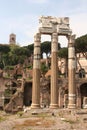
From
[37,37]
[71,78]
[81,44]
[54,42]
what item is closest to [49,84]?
[81,44]

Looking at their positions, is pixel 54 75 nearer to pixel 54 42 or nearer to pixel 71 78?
pixel 71 78

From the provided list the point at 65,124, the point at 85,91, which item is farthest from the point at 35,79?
the point at 85,91

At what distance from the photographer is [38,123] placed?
752 inches

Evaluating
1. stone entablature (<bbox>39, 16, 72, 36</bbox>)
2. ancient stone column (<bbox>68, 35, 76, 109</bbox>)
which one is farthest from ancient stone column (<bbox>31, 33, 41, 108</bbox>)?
ancient stone column (<bbox>68, 35, 76, 109</bbox>)

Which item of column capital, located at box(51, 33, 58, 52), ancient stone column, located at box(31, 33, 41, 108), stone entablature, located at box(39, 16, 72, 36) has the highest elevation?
stone entablature, located at box(39, 16, 72, 36)

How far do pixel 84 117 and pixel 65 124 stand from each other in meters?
2.87

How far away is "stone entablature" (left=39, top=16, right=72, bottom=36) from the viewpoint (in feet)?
90.7

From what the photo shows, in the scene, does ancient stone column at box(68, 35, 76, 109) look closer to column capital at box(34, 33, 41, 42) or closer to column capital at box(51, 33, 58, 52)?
column capital at box(51, 33, 58, 52)

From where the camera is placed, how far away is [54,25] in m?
28.1

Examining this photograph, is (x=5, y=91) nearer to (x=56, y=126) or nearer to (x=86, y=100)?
(x=86, y=100)

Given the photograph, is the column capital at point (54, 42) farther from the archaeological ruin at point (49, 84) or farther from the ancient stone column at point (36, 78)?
the ancient stone column at point (36, 78)

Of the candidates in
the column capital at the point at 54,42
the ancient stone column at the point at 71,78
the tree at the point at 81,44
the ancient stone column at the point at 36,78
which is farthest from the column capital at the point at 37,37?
the tree at the point at 81,44

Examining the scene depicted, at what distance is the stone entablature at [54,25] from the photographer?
2765cm

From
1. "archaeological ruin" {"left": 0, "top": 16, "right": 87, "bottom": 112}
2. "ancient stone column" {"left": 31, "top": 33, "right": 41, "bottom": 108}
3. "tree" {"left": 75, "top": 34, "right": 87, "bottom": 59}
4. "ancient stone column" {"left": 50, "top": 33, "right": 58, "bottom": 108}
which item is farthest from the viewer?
"tree" {"left": 75, "top": 34, "right": 87, "bottom": 59}
